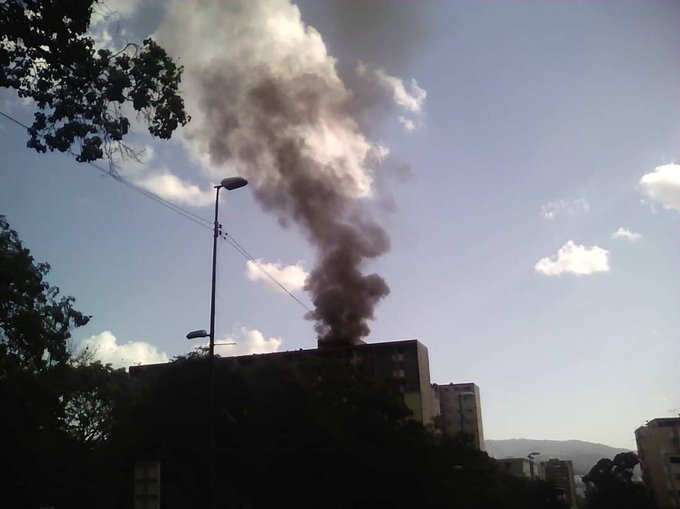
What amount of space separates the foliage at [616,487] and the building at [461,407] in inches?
1182

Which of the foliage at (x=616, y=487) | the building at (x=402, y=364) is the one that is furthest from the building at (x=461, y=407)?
the foliage at (x=616, y=487)

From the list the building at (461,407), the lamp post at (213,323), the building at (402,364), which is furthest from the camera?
the building at (461,407)

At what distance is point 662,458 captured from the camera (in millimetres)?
104000

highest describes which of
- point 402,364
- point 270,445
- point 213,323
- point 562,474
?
point 402,364

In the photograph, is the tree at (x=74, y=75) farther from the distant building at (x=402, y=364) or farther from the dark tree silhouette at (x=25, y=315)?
the distant building at (x=402, y=364)

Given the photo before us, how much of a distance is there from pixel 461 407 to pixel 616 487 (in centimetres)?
4192

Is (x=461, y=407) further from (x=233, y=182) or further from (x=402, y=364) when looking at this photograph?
(x=233, y=182)

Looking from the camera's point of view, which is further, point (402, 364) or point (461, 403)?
point (461, 403)

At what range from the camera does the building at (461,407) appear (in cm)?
12825

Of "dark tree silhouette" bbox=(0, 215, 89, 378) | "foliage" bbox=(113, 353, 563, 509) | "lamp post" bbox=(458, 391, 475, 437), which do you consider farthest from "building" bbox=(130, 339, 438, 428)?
"dark tree silhouette" bbox=(0, 215, 89, 378)

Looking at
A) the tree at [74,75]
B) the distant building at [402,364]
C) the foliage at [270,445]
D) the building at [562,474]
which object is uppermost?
the distant building at [402,364]

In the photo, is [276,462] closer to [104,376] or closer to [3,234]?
[104,376]

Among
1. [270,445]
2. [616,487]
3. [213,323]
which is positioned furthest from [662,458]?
[213,323]

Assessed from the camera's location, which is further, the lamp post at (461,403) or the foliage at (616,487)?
the lamp post at (461,403)
